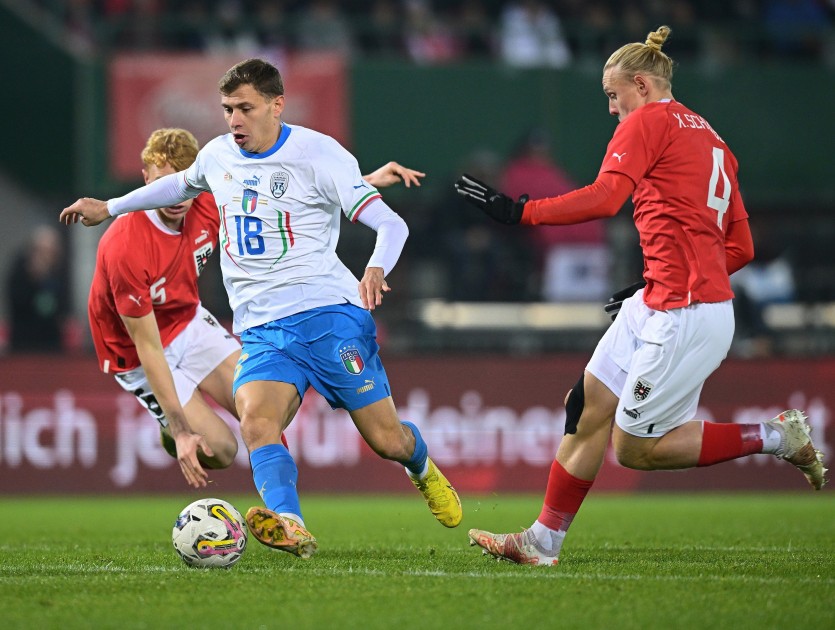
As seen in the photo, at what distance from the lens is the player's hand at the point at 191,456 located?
6.47 meters

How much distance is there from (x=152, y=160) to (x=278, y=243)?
1240mm

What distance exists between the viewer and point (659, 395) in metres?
6.25

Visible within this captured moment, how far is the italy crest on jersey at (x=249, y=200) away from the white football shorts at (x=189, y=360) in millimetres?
1582

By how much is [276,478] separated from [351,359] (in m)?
0.73

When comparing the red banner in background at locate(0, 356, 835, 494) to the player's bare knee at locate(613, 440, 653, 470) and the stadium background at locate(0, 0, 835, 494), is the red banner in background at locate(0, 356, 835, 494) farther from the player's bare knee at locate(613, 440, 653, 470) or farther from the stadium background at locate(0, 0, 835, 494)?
the player's bare knee at locate(613, 440, 653, 470)

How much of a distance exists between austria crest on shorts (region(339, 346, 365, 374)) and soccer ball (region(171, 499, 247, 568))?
95 cm

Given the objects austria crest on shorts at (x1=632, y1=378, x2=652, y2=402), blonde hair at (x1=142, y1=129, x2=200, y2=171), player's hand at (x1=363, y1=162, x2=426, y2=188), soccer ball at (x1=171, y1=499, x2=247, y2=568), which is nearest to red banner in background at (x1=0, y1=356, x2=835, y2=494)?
blonde hair at (x1=142, y1=129, x2=200, y2=171)

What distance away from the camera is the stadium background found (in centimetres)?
1321

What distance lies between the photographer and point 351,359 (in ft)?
22.2

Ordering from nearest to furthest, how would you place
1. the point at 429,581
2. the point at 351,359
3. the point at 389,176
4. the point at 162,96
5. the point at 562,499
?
the point at 429,581
the point at 562,499
the point at 351,359
the point at 389,176
the point at 162,96

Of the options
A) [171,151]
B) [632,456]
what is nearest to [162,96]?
[171,151]

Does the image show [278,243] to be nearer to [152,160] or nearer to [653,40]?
[152,160]

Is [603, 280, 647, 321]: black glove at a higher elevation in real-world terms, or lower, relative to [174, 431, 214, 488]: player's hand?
higher

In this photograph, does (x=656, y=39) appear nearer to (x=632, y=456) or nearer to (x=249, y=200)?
(x=632, y=456)
